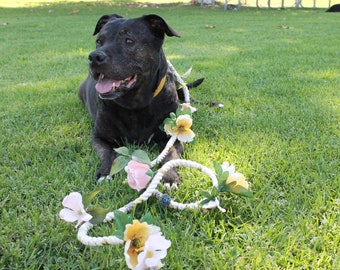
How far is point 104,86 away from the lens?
281cm

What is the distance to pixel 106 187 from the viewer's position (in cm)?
225

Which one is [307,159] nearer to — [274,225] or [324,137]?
[324,137]

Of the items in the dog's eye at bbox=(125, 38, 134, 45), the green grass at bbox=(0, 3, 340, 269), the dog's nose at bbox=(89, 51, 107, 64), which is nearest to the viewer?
the green grass at bbox=(0, 3, 340, 269)

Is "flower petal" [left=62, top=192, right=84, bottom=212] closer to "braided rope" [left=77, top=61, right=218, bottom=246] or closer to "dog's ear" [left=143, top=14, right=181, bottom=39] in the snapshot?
"braided rope" [left=77, top=61, right=218, bottom=246]

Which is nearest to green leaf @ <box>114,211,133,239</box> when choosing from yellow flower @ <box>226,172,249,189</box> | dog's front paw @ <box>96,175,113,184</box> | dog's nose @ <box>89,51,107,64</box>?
yellow flower @ <box>226,172,249,189</box>

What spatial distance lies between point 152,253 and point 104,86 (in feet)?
5.71

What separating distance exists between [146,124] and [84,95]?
1.27 meters

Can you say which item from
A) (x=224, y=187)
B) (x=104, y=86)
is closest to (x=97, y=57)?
(x=104, y=86)

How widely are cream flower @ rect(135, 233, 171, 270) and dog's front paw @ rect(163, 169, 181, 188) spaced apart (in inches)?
35.5

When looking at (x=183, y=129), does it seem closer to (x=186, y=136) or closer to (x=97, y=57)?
(x=186, y=136)

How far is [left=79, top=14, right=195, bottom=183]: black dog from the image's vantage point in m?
2.82

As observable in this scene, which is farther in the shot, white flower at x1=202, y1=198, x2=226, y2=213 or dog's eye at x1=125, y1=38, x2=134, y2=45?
dog's eye at x1=125, y1=38, x2=134, y2=45

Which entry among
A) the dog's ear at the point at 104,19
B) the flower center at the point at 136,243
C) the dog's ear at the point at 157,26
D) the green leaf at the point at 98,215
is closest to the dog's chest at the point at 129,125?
the dog's ear at the point at 157,26

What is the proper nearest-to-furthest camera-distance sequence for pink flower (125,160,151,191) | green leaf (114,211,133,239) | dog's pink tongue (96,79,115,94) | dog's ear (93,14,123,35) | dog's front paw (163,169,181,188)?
green leaf (114,211,133,239)
pink flower (125,160,151,191)
dog's front paw (163,169,181,188)
dog's pink tongue (96,79,115,94)
dog's ear (93,14,123,35)
